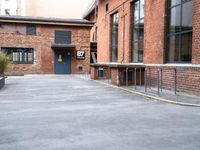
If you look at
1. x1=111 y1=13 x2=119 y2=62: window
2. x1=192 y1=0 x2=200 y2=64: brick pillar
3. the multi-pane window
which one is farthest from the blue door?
x1=192 y1=0 x2=200 y2=64: brick pillar

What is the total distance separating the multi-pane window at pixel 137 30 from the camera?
581 inches

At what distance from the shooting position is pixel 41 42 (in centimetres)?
2614

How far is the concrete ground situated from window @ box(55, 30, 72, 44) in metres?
18.6

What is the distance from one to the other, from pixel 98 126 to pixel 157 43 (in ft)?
25.3

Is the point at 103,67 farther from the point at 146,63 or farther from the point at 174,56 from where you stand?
the point at 174,56

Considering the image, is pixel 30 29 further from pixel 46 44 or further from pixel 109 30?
pixel 109 30

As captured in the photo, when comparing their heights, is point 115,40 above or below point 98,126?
above

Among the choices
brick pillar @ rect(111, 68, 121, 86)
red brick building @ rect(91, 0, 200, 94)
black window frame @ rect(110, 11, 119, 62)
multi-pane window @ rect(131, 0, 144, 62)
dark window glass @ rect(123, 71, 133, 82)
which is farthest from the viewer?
black window frame @ rect(110, 11, 119, 62)

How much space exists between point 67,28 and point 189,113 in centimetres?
2135

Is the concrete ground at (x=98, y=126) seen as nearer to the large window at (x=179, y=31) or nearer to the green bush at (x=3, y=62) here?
the large window at (x=179, y=31)

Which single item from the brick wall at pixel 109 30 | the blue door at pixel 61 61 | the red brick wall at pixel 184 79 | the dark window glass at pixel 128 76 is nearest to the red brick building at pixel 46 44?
the blue door at pixel 61 61

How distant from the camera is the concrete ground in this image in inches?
173

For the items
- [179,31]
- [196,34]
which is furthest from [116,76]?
[196,34]

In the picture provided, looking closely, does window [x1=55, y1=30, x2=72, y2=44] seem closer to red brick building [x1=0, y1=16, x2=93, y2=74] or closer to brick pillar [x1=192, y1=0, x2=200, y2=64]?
red brick building [x1=0, y1=16, x2=93, y2=74]
